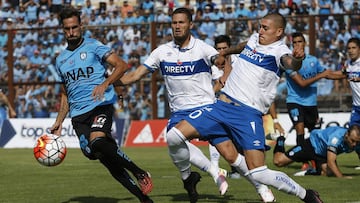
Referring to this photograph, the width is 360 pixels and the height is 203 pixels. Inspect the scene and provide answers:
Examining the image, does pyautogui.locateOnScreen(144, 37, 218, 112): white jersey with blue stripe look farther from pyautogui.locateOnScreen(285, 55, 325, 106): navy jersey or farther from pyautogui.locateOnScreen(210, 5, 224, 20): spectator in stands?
pyautogui.locateOnScreen(210, 5, 224, 20): spectator in stands

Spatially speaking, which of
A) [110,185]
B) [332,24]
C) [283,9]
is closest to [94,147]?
[110,185]

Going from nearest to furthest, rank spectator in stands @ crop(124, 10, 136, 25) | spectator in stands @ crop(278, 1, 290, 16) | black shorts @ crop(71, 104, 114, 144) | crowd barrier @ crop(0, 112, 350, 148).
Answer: black shorts @ crop(71, 104, 114, 144) < crowd barrier @ crop(0, 112, 350, 148) < spectator in stands @ crop(278, 1, 290, 16) < spectator in stands @ crop(124, 10, 136, 25)

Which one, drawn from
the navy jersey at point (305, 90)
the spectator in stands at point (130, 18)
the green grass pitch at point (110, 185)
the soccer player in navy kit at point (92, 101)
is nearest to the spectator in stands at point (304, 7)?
the spectator in stands at point (130, 18)

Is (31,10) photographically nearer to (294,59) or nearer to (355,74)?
(355,74)

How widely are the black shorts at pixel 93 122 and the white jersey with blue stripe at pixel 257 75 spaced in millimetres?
1696

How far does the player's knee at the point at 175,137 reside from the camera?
10.7 m

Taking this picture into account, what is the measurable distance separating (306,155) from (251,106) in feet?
18.9

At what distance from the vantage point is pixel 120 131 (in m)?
→ 28.2

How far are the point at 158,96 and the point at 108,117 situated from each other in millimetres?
18677

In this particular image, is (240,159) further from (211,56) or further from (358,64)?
(358,64)

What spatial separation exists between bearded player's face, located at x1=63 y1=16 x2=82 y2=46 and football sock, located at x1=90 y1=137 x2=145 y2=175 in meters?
1.48

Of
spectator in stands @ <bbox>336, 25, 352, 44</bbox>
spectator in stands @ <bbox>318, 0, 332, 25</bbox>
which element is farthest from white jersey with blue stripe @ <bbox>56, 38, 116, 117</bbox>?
spectator in stands @ <bbox>318, 0, 332, 25</bbox>

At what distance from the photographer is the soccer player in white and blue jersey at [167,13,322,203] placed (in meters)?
10.1

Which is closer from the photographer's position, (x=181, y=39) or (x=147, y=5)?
(x=181, y=39)
